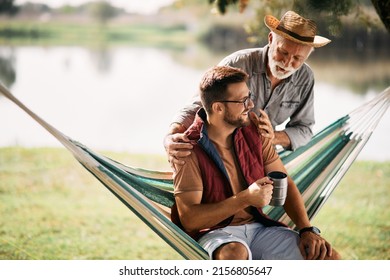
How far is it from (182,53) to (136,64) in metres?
0.51

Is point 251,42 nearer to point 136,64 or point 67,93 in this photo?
point 136,64

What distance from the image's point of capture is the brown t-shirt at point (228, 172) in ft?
8.73

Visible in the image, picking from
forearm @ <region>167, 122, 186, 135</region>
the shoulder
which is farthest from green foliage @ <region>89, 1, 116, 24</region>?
forearm @ <region>167, 122, 186, 135</region>

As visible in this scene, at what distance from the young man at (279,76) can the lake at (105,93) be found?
40.5 inches

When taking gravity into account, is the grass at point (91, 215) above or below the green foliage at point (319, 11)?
below

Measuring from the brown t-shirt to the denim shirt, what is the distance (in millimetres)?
180

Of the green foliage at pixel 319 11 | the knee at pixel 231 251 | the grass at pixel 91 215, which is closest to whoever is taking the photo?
the knee at pixel 231 251

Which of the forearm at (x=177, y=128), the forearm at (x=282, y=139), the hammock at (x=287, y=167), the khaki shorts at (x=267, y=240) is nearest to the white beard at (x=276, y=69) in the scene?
the forearm at (x=282, y=139)

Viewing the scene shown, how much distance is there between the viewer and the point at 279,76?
2.84 metres

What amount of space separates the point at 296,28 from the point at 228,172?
74cm

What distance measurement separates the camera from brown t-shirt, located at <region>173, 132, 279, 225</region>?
2.66 metres

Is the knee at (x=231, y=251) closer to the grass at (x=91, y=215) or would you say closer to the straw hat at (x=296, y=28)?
the straw hat at (x=296, y=28)

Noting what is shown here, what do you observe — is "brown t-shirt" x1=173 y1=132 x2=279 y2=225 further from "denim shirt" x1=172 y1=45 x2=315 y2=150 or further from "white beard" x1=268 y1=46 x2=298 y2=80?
"white beard" x1=268 y1=46 x2=298 y2=80

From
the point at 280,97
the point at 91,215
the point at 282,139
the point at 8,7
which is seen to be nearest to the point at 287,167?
the point at 282,139
